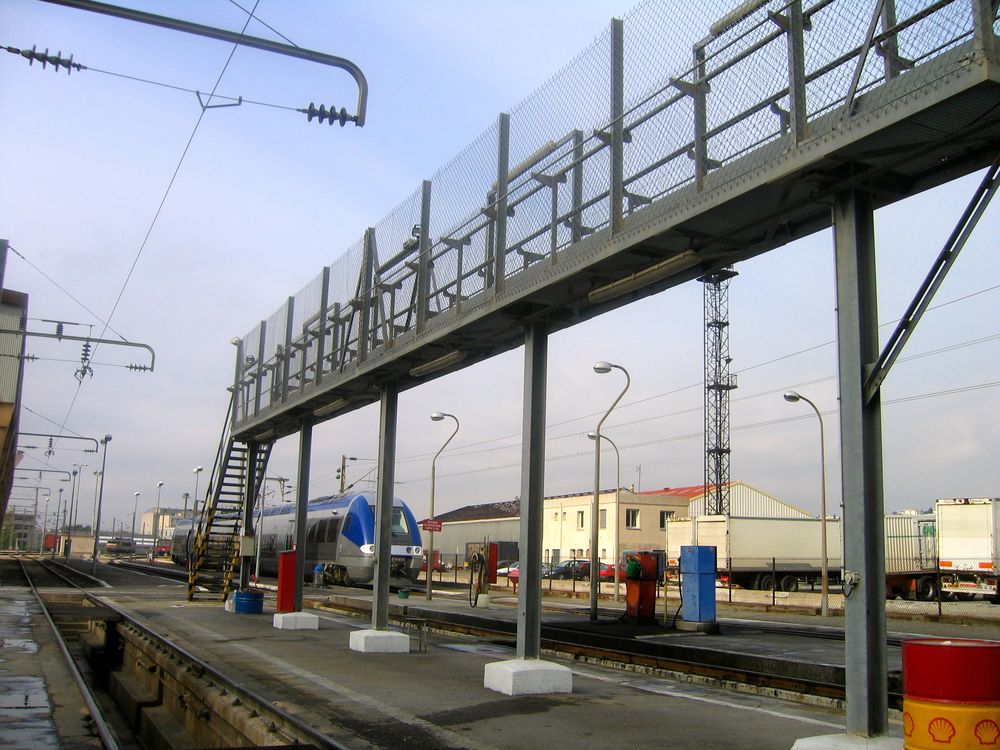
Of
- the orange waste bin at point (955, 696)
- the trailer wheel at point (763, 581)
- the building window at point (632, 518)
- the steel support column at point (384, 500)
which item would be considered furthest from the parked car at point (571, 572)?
the orange waste bin at point (955, 696)

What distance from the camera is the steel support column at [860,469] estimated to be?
6133 mm

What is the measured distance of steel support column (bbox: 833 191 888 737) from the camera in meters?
6.13

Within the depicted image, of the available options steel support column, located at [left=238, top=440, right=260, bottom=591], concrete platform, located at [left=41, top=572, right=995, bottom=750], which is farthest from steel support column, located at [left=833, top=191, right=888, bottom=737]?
steel support column, located at [left=238, top=440, right=260, bottom=591]

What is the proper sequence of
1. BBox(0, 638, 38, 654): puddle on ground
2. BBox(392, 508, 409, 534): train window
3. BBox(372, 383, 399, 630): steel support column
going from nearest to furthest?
BBox(372, 383, 399, 630): steel support column < BBox(0, 638, 38, 654): puddle on ground < BBox(392, 508, 409, 534): train window

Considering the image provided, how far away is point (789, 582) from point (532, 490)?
114 ft

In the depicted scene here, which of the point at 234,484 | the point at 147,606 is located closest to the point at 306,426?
the point at 234,484

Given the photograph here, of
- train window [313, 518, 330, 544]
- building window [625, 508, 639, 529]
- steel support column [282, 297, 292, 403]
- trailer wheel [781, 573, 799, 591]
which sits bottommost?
trailer wheel [781, 573, 799, 591]

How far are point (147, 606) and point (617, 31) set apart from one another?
63.6ft

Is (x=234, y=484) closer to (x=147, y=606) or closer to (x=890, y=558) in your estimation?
(x=147, y=606)

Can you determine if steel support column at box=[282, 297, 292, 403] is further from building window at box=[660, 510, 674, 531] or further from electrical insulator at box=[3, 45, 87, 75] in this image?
building window at box=[660, 510, 674, 531]

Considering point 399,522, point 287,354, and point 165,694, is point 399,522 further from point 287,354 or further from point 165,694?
point 165,694

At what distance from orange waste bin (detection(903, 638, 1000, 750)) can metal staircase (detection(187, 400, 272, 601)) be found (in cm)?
1871

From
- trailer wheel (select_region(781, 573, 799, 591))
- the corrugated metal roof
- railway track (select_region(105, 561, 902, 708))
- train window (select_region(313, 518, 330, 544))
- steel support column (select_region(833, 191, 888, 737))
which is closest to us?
steel support column (select_region(833, 191, 888, 737))

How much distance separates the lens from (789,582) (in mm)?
41469
